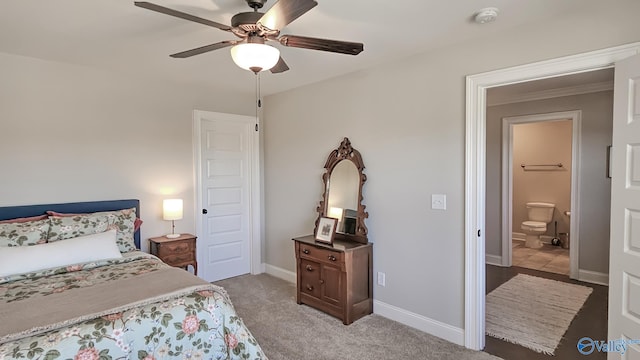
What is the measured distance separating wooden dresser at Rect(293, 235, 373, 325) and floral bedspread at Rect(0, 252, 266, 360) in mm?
1238

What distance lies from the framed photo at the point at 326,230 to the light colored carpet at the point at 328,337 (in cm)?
72

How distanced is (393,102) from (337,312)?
204cm

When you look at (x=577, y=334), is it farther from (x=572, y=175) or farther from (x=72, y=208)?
(x=72, y=208)

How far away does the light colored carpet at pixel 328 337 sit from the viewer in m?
2.76

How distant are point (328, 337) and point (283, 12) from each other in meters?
2.52

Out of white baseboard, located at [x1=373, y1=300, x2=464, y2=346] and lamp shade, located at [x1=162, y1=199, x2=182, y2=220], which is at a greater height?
lamp shade, located at [x1=162, y1=199, x2=182, y2=220]

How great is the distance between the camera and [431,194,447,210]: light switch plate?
9.87 feet

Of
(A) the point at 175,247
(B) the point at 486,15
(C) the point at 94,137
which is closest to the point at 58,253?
(A) the point at 175,247

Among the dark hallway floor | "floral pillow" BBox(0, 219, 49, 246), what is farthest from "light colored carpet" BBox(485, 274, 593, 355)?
"floral pillow" BBox(0, 219, 49, 246)

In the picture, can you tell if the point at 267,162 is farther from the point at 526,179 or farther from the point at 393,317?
the point at 526,179

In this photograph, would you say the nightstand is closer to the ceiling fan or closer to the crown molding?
the ceiling fan

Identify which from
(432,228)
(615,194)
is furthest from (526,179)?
(615,194)

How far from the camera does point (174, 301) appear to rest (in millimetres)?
2094

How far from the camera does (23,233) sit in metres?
2.83
